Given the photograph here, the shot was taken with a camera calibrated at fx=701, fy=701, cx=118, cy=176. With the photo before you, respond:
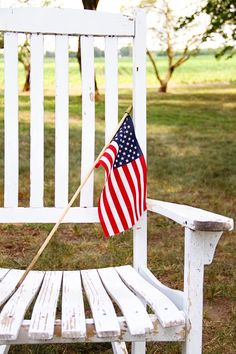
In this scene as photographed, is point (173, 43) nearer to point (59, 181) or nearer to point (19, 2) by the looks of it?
point (19, 2)

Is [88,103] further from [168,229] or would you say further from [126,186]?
[168,229]

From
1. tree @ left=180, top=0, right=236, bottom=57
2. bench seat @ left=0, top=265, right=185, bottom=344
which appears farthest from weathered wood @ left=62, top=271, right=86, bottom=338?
tree @ left=180, top=0, right=236, bottom=57

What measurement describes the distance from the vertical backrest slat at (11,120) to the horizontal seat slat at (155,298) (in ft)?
1.55

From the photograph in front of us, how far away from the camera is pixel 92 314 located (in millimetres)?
1823

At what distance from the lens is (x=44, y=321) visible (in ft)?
5.69

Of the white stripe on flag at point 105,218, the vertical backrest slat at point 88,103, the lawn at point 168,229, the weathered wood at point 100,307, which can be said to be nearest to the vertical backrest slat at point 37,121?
the vertical backrest slat at point 88,103

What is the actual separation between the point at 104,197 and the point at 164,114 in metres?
12.3

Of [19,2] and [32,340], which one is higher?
[19,2]

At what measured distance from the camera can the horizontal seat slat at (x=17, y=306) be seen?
1.66 meters

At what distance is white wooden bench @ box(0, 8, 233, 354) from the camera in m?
1.73

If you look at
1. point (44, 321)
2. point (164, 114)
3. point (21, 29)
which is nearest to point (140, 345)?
point (44, 321)

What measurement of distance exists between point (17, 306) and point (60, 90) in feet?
3.03

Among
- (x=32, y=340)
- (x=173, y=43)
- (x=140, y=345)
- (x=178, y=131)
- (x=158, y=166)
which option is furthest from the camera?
(x=173, y=43)

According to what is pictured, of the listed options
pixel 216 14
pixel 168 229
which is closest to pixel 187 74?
pixel 216 14
